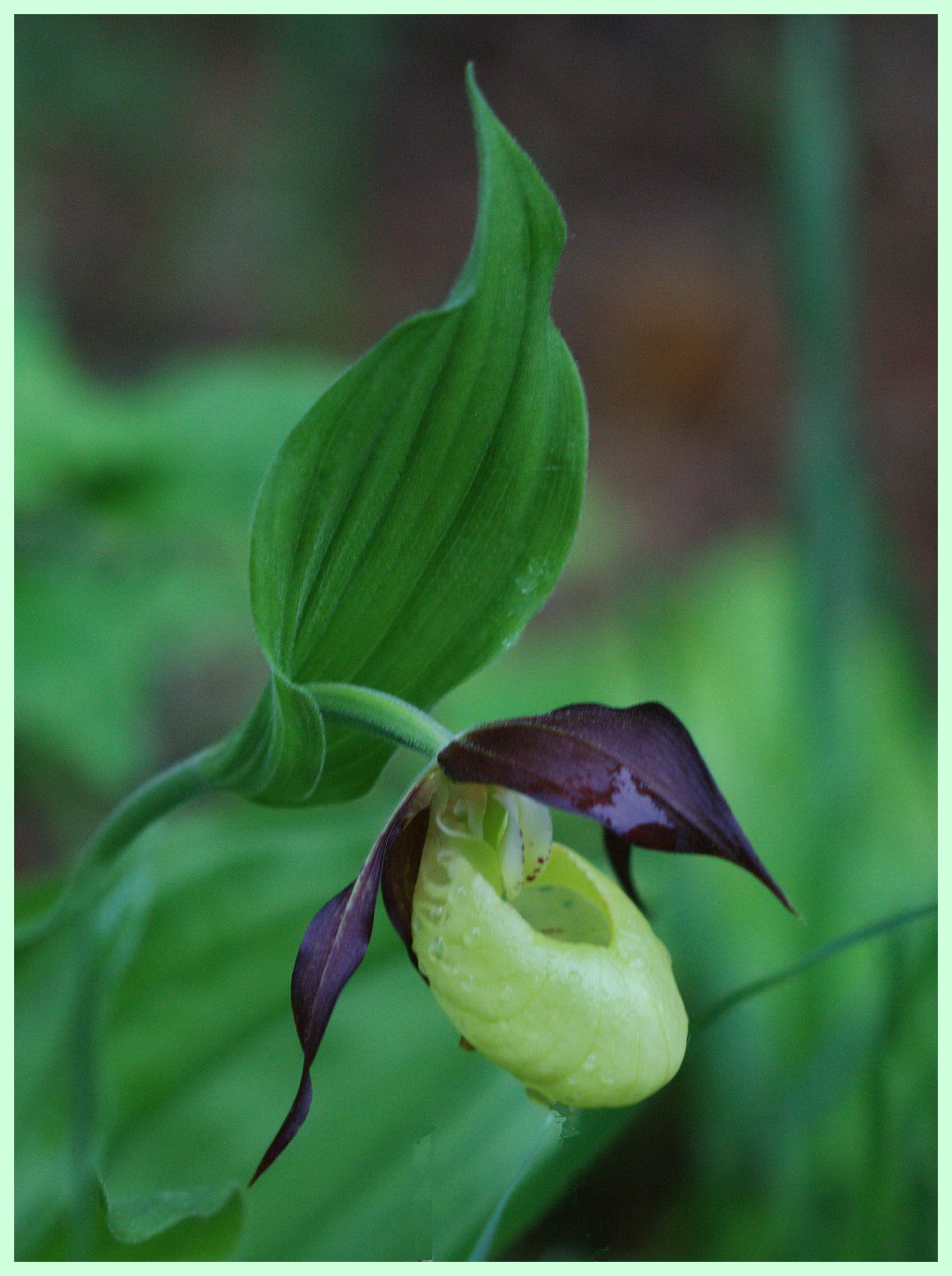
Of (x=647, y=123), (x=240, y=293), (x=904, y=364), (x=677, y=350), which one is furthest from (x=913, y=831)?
(x=647, y=123)

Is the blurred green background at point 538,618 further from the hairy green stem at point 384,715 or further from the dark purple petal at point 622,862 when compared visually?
the hairy green stem at point 384,715

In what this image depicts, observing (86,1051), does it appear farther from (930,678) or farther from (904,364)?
(904,364)

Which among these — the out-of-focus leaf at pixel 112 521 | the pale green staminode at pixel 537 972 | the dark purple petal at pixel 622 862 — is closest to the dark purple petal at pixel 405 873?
the pale green staminode at pixel 537 972

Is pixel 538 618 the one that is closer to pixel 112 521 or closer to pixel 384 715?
pixel 112 521

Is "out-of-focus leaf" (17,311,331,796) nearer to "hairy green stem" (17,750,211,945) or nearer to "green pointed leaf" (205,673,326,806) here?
"hairy green stem" (17,750,211,945)

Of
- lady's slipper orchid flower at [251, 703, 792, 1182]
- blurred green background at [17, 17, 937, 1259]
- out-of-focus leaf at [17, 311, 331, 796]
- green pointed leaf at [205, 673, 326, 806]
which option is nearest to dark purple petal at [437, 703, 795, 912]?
lady's slipper orchid flower at [251, 703, 792, 1182]

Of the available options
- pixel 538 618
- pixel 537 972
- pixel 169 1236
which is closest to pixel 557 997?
pixel 537 972
